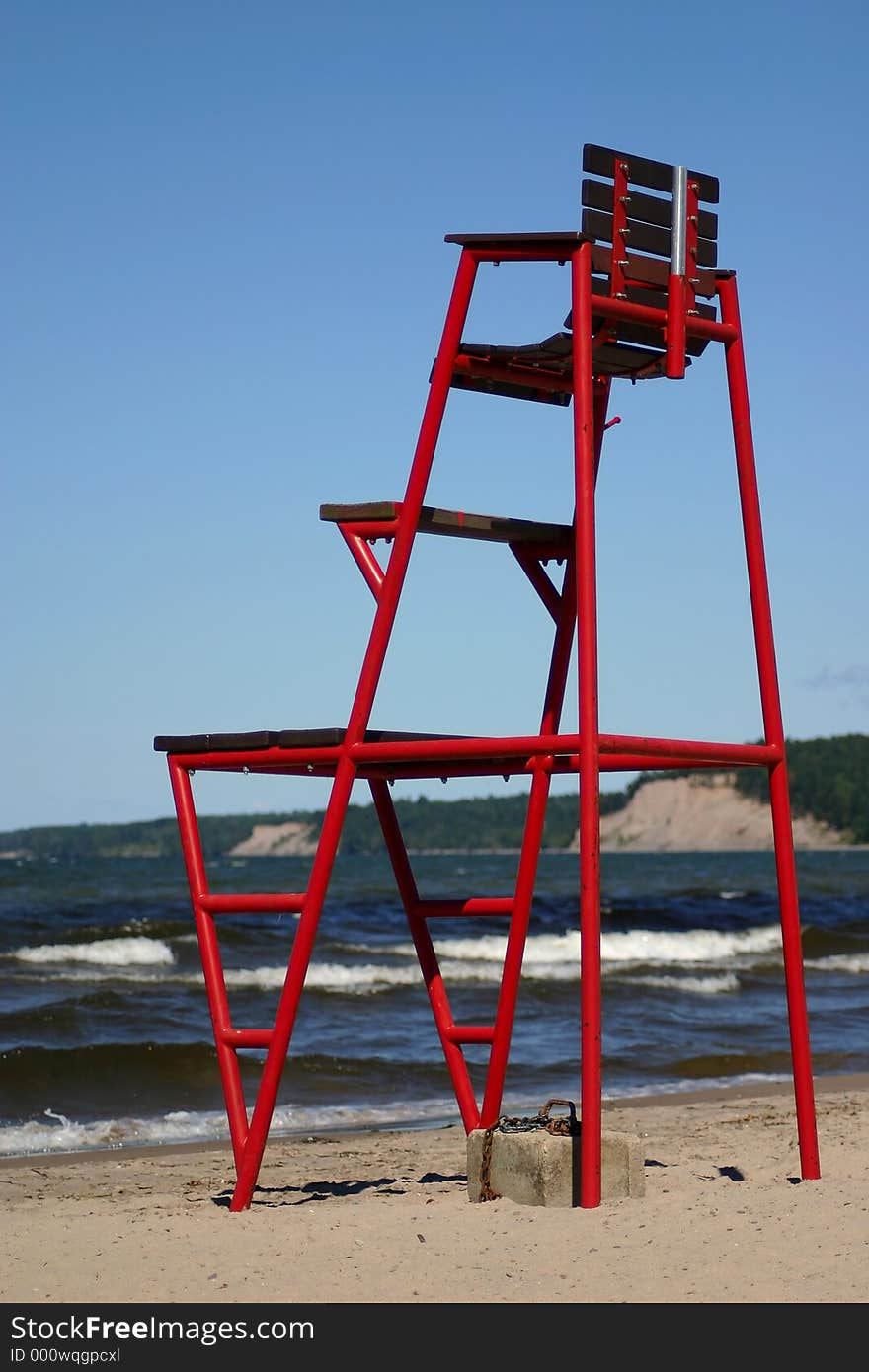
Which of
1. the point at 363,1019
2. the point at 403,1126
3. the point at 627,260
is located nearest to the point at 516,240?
the point at 627,260

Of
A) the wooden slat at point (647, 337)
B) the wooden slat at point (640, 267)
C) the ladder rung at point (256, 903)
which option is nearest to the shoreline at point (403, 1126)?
the ladder rung at point (256, 903)

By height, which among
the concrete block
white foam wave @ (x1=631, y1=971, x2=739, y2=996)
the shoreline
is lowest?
the shoreline

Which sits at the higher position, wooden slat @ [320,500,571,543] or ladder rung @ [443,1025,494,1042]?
wooden slat @ [320,500,571,543]

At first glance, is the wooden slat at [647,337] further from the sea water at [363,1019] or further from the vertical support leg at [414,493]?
the sea water at [363,1019]

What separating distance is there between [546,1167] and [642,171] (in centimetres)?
390

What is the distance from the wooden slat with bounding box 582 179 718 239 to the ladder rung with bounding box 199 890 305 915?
2946mm

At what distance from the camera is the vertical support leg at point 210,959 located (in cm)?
687

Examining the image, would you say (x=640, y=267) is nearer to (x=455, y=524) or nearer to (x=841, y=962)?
(x=455, y=524)

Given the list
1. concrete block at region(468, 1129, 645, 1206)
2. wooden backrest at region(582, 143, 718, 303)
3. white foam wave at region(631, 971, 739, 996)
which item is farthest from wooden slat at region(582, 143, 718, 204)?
white foam wave at region(631, 971, 739, 996)

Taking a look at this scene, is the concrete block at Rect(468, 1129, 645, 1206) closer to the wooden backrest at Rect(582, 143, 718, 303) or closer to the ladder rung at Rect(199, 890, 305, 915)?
the ladder rung at Rect(199, 890, 305, 915)

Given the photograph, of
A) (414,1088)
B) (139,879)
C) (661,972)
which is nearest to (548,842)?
(139,879)

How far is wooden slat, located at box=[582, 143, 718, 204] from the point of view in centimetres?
629

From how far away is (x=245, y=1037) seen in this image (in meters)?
6.80
